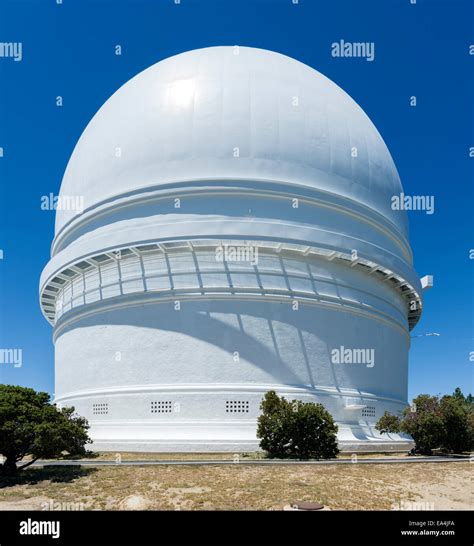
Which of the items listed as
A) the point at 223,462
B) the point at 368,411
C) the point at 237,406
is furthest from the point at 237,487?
the point at 368,411

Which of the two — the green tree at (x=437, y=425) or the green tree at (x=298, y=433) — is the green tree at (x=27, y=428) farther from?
the green tree at (x=437, y=425)

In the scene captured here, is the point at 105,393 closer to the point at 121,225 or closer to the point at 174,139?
the point at 121,225

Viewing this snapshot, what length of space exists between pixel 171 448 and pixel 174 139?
1522 centimetres

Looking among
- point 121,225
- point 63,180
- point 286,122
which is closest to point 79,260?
point 121,225

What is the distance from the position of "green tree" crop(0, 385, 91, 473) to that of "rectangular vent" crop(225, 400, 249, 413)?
7298 millimetres

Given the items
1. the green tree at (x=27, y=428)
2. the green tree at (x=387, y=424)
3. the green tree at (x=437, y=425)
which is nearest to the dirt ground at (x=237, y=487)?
the green tree at (x=27, y=428)

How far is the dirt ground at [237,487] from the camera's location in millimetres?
A: 14148

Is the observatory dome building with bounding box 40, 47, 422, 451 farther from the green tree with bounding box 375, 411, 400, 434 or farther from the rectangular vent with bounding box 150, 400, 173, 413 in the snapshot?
the green tree with bounding box 375, 411, 400, 434

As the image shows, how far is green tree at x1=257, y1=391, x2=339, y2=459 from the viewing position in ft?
69.1

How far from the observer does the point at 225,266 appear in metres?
25.5

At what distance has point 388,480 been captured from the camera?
661 inches

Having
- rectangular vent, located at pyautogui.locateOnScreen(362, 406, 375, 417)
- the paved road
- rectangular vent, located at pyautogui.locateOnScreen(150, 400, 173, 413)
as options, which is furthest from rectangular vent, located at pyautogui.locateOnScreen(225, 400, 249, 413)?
rectangular vent, located at pyautogui.locateOnScreen(362, 406, 375, 417)

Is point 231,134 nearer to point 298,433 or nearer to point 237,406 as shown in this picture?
point 237,406

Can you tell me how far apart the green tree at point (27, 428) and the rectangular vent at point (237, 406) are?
7298mm
